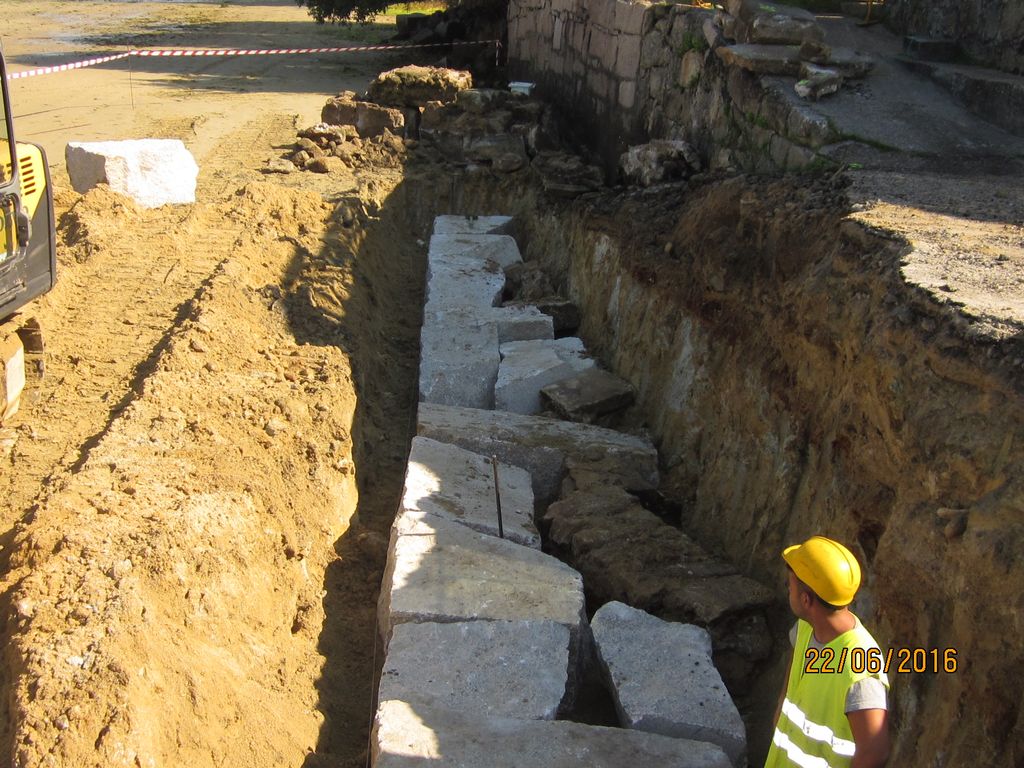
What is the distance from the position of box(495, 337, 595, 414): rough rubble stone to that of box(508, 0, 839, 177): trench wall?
88.3 inches

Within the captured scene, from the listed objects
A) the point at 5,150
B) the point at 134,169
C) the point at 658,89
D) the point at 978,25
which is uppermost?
the point at 978,25

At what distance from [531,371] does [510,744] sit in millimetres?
4270

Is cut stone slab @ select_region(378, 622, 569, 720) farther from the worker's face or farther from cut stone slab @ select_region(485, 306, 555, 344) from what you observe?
cut stone slab @ select_region(485, 306, 555, 344)

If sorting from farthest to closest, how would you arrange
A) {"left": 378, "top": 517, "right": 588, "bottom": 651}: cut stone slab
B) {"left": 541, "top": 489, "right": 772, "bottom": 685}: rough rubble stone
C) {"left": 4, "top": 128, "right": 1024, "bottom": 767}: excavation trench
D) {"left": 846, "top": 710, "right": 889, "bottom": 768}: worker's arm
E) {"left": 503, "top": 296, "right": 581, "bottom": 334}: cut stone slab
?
{"left": 503, "top": 296, "right": 581, "bottom": 334}: cut stone slab < {"left": 541, "top": 489, "right": 772, "bottom": 685}: rough rubble stone < {"left": 378, "top": 517, "right": 588, "bottom": 651}: cut stone slab < {"left": 4, "top": 128, "right": 1024, "bottom": 767}: excavation trench < {"left": 846, "top": 710, "right": 889, "bottom": 768}: worker's arm

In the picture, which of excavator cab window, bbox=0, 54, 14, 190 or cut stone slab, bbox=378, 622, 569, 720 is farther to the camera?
excavator cab window, bbox=0, 54, 14, 190

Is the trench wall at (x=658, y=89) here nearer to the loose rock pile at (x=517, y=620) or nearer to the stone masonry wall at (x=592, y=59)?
the stone masonry wall at (x=592, y=59)

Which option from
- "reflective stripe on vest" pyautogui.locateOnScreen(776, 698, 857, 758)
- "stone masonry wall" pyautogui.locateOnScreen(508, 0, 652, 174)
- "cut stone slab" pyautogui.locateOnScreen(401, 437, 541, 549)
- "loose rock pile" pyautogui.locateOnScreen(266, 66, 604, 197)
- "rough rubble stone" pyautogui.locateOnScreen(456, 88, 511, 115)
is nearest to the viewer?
"reflective stripe on vest" pyautogui.locateOnScreen(776, 698, 857, 758)

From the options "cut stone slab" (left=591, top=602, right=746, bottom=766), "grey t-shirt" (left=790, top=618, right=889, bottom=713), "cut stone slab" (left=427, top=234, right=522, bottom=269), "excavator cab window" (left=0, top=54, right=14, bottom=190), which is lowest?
"cut stone slab" (left=591, top=602, right=746, bottom=766)

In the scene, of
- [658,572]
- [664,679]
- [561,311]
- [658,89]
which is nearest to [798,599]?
[664,679]

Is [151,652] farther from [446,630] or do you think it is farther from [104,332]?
[104,332]

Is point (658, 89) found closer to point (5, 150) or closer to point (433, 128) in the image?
point (433, 128)

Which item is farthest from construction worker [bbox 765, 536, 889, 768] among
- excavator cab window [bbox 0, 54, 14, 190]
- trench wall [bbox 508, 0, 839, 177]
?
excavator cab window [bbox 0, 54, 14, 190]

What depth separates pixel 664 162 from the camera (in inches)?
361

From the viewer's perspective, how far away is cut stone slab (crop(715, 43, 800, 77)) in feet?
27.3
